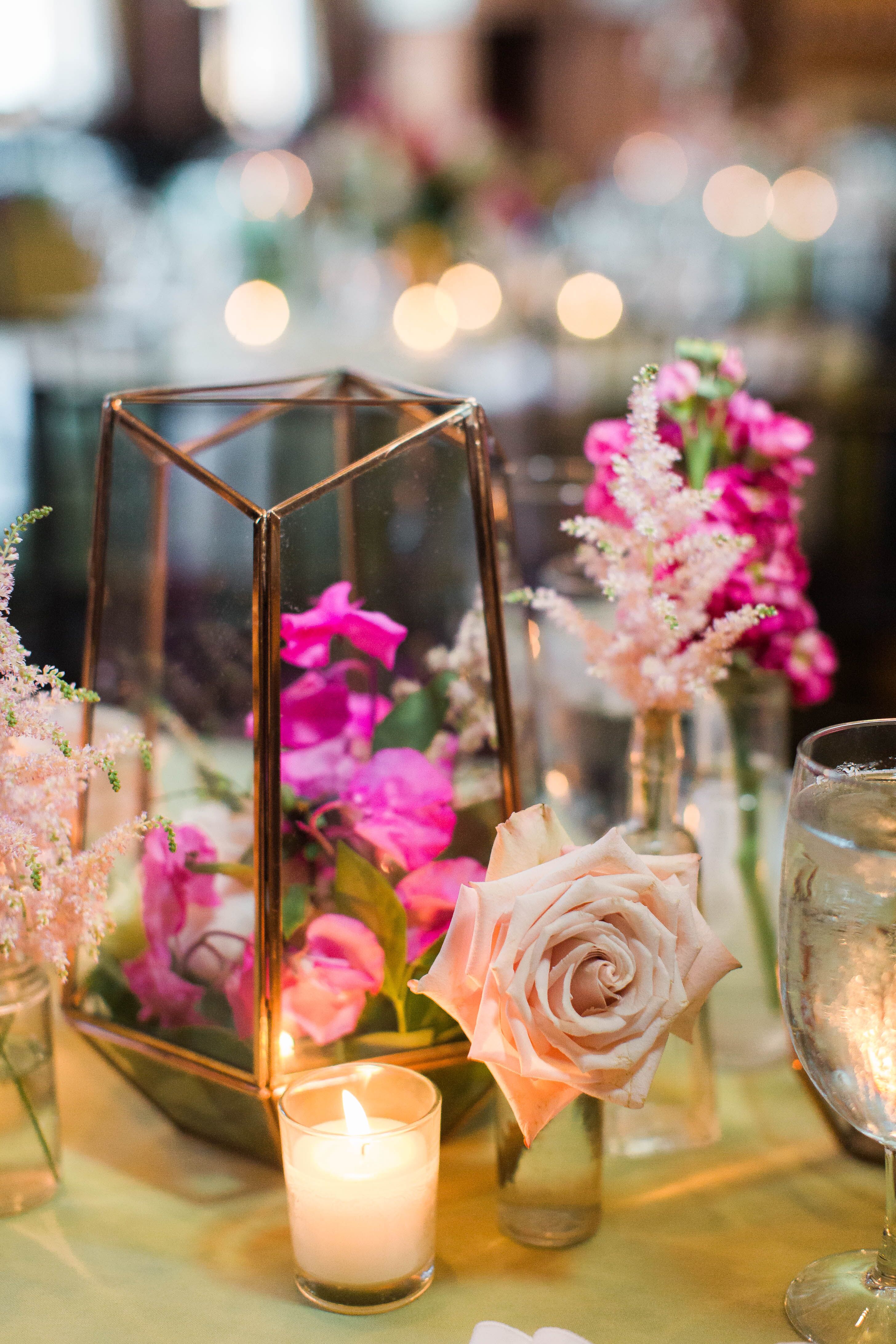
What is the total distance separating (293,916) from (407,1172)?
13cm

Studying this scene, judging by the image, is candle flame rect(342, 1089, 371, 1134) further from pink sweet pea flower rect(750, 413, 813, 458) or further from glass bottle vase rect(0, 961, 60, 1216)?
pink sweet pea flower rect(750, 413, 813, 458)

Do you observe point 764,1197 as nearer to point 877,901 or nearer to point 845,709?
point 877,901

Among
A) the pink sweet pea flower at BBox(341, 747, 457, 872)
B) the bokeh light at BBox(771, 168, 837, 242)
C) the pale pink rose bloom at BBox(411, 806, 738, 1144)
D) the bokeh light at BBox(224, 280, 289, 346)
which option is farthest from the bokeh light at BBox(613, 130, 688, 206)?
the pale pink rose bloom at BBox(411, 806, 738, 1144)

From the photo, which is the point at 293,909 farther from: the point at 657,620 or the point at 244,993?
the point at 657,620

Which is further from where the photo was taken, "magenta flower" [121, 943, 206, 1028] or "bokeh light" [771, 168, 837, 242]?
"bokeh light" [771, 168, 837, 242]

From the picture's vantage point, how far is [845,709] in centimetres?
259

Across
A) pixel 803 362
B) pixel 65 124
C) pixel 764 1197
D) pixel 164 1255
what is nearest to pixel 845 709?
pixel 803 362

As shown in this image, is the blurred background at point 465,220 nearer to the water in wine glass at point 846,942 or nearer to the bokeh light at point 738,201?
the bokeh light at point 738,201

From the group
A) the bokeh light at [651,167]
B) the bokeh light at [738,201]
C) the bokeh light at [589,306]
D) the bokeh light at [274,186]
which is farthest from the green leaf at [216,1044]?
the bokeh light at [651,167]

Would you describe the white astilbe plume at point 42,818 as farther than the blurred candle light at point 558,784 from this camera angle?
No

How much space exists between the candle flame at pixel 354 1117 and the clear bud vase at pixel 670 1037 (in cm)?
18

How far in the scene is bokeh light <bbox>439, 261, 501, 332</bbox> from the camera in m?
3.51

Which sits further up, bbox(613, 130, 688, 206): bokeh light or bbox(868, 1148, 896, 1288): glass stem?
bbox(613, 130, 688, 206): bokeh light

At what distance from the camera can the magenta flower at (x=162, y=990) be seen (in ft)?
2.02
